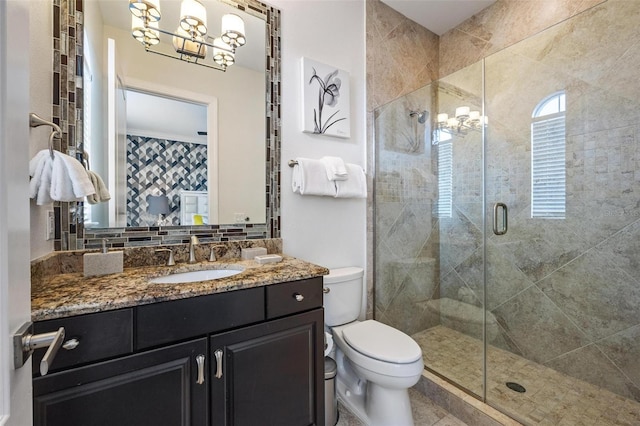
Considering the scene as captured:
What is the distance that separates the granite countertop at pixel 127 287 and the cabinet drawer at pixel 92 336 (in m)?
0.02

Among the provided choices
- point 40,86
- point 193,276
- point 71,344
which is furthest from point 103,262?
point 40,86

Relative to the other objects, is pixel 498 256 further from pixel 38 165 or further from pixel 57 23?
pixel 57 23

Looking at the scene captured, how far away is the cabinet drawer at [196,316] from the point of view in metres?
0.87

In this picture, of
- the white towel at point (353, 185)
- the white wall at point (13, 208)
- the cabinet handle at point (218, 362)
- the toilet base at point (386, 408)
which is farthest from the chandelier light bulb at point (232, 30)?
the toilet base at point (386, 408)

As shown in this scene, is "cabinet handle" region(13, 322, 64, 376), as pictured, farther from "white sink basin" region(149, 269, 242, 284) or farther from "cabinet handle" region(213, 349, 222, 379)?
"white sink basin" region(149, 269, 242, 284)

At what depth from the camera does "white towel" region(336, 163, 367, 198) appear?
1.80 metres

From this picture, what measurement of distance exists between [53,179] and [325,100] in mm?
1433

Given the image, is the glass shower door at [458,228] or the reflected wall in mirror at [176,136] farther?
the glass shower door at [458,228]

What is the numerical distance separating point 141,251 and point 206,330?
1.91 ft

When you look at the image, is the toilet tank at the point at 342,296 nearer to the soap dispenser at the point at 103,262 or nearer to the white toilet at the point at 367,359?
the white toilet at the point at 367,359

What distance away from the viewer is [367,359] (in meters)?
1.38

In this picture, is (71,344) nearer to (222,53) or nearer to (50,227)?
(50,227)

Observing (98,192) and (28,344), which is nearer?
(28,344)

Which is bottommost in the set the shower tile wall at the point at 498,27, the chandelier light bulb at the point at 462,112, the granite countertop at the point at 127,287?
the granite countertop at the point at 127,287
